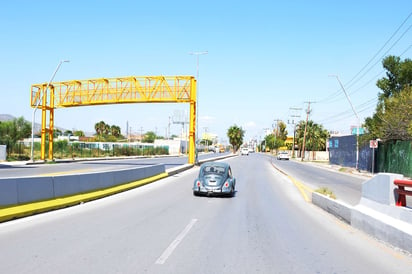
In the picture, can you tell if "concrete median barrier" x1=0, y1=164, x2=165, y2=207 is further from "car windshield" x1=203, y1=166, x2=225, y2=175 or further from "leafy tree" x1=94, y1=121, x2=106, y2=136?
"leafy tree" x1=94, y1=121, x2=106, y2=136

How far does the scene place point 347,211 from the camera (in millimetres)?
11680

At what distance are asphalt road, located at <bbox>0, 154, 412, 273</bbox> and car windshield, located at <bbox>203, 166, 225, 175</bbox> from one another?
16.2ft

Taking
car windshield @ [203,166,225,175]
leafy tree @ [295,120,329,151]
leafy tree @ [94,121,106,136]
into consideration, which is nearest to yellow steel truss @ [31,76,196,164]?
car windshield @ [203,166,225,175]

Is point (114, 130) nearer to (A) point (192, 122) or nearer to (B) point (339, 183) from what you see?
(A) point (192, 122)

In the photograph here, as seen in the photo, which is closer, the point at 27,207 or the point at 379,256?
the point at 379,256

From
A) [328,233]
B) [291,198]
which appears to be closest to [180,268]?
[328,233]

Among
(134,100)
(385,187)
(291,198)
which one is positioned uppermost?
(134,100)

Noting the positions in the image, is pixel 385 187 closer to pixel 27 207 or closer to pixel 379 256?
pixel 379 256

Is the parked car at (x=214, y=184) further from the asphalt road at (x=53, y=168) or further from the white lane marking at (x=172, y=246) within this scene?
the asphalt road at (x=53, y=168)

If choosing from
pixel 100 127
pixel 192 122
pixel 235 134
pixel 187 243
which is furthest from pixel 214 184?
pixel 235 134

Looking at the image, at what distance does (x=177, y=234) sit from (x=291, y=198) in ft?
33.3

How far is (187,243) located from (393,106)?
28.5 metres

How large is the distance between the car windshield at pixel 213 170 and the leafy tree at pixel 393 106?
1610cm

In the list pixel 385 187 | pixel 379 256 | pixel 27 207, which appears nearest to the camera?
pixel 379 256
